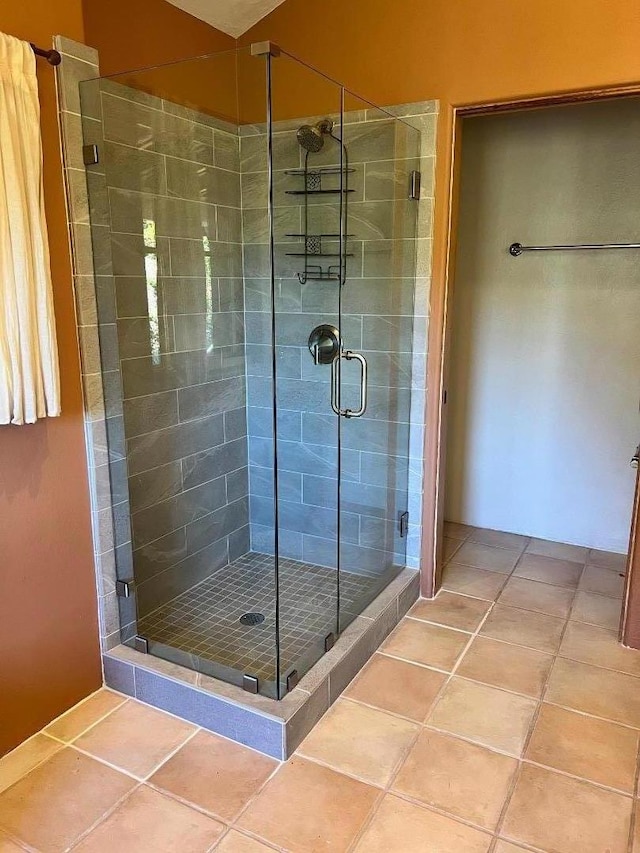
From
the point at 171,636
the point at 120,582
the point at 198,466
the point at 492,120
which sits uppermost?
the point at 492,120

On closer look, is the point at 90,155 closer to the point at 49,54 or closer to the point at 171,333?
the point at 49,54

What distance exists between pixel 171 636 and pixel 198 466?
0.81 m

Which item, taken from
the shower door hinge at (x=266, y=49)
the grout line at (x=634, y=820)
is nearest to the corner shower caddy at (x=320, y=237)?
the shower door hinge at (x=266, y=49)

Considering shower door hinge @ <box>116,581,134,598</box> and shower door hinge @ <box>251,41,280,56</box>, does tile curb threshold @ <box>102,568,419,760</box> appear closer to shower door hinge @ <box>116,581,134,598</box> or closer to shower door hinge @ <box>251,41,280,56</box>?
shower door hinge @ <box>116,581,134,598</box>

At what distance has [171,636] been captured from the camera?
2.46 meters

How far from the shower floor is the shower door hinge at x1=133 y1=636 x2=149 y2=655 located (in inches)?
1.3

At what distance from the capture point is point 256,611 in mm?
2676

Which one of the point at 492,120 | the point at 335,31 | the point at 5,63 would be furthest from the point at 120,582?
the point at 492,120

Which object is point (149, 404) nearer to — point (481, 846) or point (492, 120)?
point (481, 846)

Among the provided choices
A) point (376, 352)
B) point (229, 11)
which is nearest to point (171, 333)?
point (376, 352)

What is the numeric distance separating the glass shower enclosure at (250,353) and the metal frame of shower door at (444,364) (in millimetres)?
121

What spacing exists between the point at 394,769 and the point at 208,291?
2042 mm

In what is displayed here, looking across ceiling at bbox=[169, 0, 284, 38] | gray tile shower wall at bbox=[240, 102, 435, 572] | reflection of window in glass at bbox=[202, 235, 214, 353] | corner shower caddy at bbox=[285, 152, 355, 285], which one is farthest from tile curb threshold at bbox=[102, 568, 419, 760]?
ceiling at bbox=[169, 0, 284, 38]

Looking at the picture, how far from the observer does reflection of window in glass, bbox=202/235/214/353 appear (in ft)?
9.29
